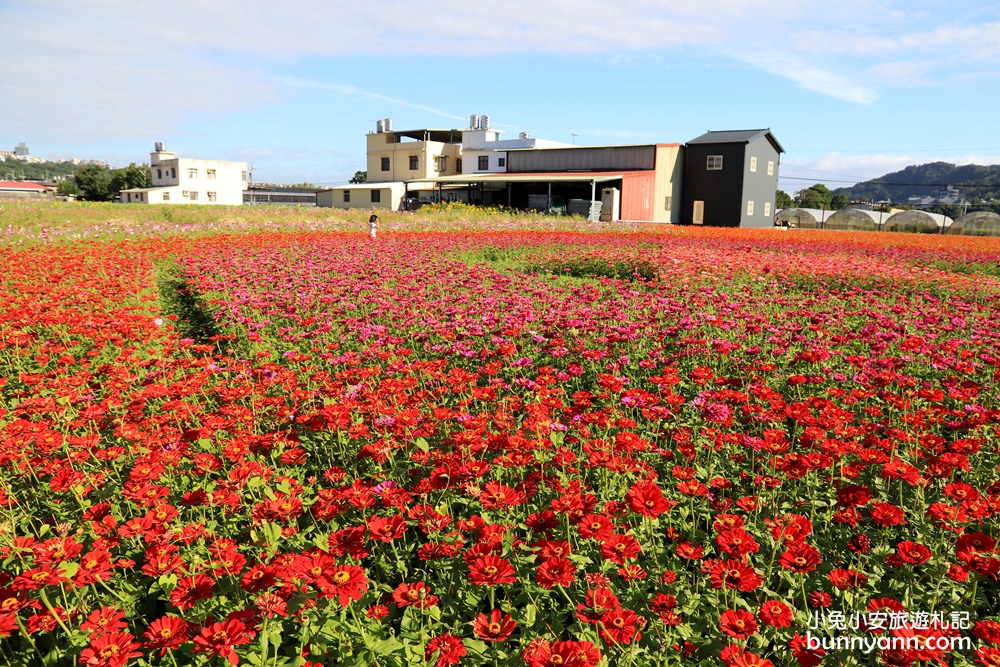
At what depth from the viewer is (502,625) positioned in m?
1.85

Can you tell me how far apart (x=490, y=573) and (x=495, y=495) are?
538 mm

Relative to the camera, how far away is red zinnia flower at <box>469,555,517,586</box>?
6.02 feet

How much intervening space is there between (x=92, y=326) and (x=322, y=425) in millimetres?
3739

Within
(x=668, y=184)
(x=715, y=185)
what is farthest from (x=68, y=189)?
(x=715, y=185)

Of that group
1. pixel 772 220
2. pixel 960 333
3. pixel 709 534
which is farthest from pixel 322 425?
pixel 772 220

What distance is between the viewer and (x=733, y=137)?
116 feet

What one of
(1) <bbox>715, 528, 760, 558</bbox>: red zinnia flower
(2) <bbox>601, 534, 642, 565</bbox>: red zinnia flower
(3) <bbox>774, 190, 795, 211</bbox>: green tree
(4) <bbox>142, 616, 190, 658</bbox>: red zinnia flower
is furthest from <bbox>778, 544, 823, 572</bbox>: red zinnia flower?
(3) <bbox>774, 190, 795, 211</bbox>: green tree

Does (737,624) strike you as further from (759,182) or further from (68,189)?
(68,189)

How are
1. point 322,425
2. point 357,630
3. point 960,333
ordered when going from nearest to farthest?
point 357,630 → point 322,425 → point 960,333

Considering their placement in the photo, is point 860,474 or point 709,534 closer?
point 709,534

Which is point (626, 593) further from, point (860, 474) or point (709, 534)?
point (860, 474)

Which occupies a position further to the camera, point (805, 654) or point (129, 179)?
point (129, 179)

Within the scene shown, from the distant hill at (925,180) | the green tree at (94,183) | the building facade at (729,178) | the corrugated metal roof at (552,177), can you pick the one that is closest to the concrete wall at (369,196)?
the corrugated metal roof at (552,177)

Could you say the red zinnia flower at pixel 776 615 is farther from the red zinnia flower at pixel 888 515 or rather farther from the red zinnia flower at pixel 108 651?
the red zinnia flower at pixel 108 651
